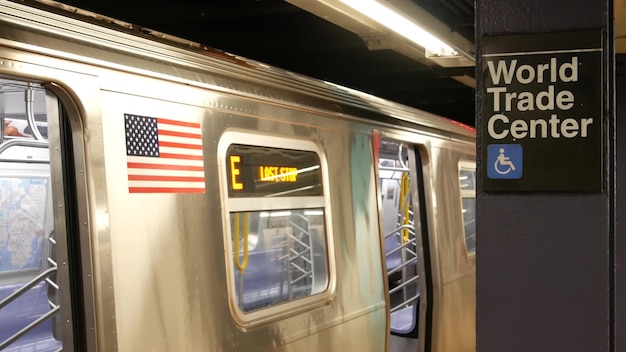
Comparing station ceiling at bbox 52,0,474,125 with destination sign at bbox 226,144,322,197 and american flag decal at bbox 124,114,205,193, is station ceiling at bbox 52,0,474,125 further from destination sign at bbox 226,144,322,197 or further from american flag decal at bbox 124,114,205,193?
A: american flag decal at bbox 124,114,205,193

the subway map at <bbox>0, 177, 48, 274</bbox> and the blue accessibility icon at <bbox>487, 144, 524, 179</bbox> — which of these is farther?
the subway map at <bbox>0, 177, 48, 274</bbox>

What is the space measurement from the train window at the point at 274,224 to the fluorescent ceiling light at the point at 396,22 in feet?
2.45

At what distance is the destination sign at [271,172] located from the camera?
308 centimetres

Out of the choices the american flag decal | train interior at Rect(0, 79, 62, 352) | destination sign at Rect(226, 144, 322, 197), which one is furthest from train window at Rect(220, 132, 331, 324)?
train interior at Rect(0, 79, 62, 352)

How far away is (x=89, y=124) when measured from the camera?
2344 mm

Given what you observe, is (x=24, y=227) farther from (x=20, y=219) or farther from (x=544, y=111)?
(x=544, y=111)

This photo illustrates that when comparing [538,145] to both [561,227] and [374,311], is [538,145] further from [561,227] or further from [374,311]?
[374,311]

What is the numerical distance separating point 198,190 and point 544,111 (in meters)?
1.41

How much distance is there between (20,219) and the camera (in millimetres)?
7879

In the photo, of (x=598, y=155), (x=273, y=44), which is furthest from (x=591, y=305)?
(x=273, y=44)

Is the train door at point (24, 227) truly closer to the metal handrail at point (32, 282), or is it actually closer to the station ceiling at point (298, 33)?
the station ceiling at point (298, 33)

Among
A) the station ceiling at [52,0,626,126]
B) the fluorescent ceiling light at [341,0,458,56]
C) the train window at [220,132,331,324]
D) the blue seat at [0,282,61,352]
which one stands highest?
the station ceiling at [52,0,626,126]

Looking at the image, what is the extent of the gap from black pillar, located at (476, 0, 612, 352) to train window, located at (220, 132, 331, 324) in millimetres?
1223

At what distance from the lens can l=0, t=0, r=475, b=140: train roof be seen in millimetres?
2236
